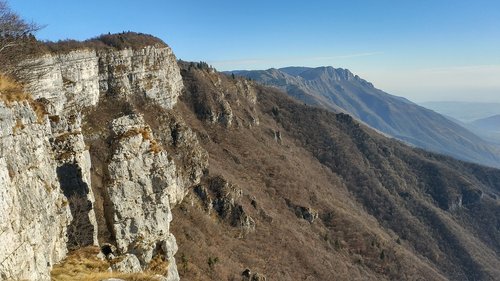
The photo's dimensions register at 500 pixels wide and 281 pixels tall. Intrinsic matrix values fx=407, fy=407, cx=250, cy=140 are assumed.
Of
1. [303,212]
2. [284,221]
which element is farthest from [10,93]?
[303,212]

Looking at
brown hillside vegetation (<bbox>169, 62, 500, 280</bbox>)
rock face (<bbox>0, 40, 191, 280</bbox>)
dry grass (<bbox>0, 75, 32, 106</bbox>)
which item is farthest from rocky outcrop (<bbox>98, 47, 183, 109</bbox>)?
dry grass (<bbox>0, 75, 32, 106</bbox>)

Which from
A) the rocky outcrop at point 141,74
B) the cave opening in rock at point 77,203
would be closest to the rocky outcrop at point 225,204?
the rocky outcrop at point 141,74

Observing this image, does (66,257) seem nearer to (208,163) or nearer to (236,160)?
(208,163)

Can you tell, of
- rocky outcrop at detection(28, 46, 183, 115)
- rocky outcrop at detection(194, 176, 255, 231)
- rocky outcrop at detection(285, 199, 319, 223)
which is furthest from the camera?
rocky outcrop at detection(285, 199, 319, 223)

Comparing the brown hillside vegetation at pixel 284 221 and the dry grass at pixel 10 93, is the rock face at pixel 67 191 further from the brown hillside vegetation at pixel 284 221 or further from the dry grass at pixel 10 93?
the brown hillside vegetation at pixel 284 221

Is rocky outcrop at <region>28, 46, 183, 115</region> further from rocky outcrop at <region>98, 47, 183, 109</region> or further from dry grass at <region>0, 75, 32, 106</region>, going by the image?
dry grass at <region>0, 75, 32, 106</region>

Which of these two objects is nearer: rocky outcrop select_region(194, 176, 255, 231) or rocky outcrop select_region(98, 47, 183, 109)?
rocky outcrop select_region(98, 47, 183, 109)

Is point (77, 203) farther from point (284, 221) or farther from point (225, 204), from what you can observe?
point (284, 221)

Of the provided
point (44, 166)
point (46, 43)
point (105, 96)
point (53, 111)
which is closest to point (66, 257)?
point (44, 166)
